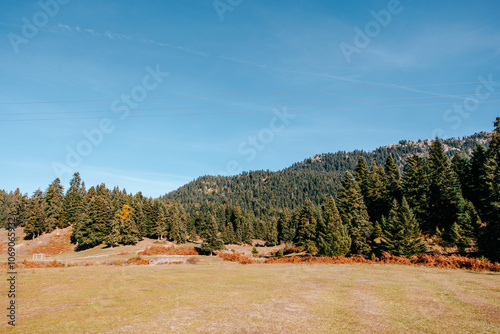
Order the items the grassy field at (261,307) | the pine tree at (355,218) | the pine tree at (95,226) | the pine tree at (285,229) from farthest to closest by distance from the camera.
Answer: the pine tree at (285,229), the pine tree at (95,226), the pine tree at (355,218), the grassy field at (261,307)

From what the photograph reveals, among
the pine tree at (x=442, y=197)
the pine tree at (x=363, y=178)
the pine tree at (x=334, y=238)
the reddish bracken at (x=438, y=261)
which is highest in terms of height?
the pine tree at (x=363, y=178)

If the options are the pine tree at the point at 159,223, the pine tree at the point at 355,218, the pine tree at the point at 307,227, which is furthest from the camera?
the pine tree at the point at 159,223

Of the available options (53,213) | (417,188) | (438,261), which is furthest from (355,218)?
(53,213)

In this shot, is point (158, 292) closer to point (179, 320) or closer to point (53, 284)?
point (179, 320)

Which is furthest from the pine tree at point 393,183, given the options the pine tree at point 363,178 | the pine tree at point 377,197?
the pine tree at point 363,178

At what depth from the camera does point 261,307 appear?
12.6m

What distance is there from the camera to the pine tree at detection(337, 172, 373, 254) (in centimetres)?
4822

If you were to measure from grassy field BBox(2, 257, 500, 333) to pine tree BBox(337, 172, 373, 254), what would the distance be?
30020mm

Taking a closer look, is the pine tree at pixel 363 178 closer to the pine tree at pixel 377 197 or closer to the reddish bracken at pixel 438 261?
the pine tree at pixel 377 197

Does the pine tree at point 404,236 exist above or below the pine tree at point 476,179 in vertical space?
below

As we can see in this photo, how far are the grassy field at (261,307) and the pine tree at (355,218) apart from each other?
30.0 m

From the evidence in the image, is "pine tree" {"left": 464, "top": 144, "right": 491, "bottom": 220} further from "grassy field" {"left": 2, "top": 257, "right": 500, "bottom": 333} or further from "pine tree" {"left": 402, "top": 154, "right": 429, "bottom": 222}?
"grassy field" {"left": 2, "top": 257, "right": 500, "bottom": 333}

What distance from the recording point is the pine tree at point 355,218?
158 ft

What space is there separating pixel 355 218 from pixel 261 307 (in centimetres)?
4230
